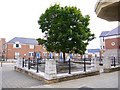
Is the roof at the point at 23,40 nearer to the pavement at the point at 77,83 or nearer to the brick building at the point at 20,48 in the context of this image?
the brick building at the point at 20,48

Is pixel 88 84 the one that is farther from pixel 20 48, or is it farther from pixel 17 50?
pixel 17 50

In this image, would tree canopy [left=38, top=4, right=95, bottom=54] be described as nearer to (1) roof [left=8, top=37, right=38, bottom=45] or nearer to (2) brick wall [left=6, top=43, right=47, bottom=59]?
(2) brick wall [left=6, top=43, right=47, bottom=59]

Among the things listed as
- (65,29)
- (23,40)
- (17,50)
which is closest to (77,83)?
(65,29)

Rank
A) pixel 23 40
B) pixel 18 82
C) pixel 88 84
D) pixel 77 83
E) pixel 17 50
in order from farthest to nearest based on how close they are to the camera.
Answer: pixel 23 40 < pixel 17 50 < pixel 18 82 < pixel 77 83 < pixel 88 84

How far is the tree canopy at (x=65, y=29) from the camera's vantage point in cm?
1702

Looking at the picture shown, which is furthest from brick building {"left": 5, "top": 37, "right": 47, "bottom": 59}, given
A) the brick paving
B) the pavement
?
the brick paving

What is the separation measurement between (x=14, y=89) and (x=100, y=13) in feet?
22.1

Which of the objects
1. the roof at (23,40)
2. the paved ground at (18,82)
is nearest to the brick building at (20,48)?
the roof at (23,40)

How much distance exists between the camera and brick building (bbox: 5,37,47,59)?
58713mm

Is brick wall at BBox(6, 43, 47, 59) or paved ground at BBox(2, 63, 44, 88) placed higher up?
brick wall at BBox(6, 43, 47, 59)

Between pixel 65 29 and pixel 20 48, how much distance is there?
45287mm

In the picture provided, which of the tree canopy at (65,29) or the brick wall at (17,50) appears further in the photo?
the brick wall at (17,50)

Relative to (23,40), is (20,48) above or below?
below

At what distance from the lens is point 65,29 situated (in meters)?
17.0
